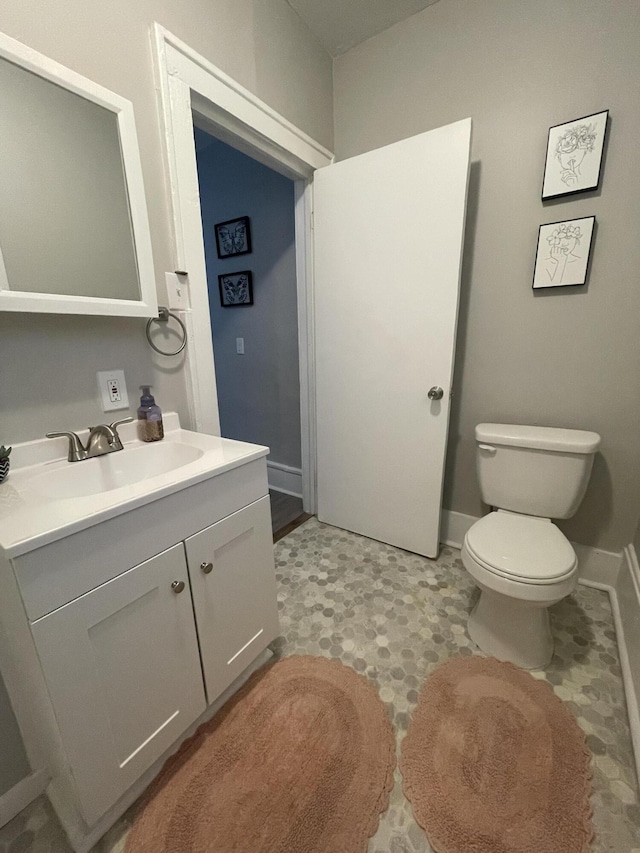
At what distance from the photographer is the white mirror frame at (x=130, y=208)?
79cm

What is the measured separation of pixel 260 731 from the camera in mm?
1027

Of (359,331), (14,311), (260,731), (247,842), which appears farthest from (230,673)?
(359,331)

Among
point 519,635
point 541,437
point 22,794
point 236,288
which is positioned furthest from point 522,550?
point 236,288

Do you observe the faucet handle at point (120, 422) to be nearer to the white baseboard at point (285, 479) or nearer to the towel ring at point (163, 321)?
the towel ring at point (163, 321)

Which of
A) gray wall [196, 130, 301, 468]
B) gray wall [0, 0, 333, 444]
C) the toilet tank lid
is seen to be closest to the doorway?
gray wall [196, 130, 301, 468]

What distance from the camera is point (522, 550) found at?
1.20m

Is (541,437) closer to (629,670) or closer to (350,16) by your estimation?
(629,670)

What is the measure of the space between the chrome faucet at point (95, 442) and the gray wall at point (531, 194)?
1.51 m

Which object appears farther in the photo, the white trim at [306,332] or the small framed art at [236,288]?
the small framed art at [236,288]

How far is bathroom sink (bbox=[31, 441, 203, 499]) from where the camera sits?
0.90 meters

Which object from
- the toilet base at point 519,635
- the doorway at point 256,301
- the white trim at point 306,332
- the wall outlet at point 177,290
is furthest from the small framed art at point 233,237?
the toilet base at point 519,635

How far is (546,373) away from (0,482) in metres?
1.93

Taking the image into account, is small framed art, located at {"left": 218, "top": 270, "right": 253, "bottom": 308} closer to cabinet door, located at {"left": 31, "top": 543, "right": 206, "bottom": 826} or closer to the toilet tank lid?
the toilet tank lid

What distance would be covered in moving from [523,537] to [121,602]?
1.30m
